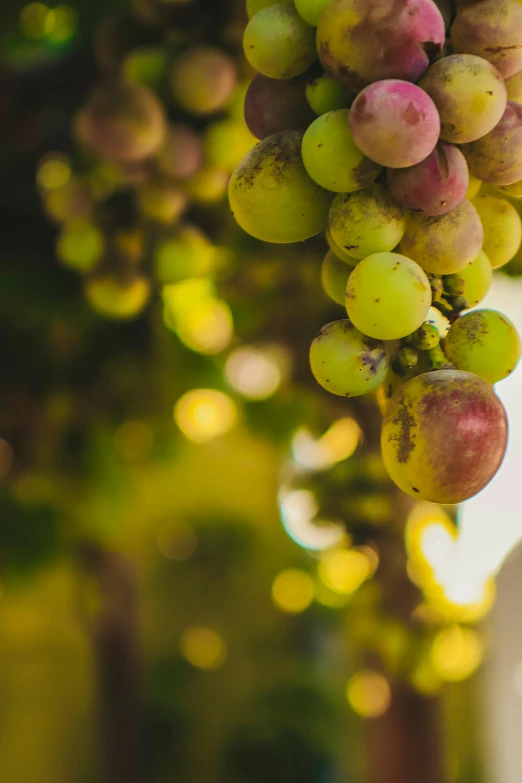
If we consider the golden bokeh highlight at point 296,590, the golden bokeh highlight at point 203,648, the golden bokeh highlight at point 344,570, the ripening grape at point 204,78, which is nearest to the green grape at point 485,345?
the ripening grape at point 204,78

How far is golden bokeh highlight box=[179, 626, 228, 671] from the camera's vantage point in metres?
1.99

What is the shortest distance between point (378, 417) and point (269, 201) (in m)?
0.60

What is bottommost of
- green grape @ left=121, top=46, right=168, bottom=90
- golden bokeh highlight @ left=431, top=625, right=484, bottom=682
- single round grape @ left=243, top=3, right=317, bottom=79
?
golden bokeh highlight @ left=431, top=625, right=484, bottom=682

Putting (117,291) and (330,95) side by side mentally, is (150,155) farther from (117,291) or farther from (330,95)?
(330,95)

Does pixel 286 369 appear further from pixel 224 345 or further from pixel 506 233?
pixel 506 233

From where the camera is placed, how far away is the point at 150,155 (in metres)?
0.62

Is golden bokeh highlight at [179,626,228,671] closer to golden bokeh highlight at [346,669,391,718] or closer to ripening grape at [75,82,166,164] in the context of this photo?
golden bokeh highlight at [346,669,391,718]

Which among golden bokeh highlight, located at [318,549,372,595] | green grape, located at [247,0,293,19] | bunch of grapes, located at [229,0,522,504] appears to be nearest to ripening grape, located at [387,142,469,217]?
bunch of grapes, located at [229,0,522,504]

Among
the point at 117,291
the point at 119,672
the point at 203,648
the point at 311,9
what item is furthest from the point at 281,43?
the point at 203,648

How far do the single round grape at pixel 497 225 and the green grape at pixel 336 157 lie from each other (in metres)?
0.08

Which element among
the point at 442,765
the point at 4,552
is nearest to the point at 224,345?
the point at 4,552

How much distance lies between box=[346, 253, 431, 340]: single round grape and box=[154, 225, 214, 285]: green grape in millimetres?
433

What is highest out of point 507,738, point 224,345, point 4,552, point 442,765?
point 224,345

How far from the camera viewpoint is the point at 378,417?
87cm
